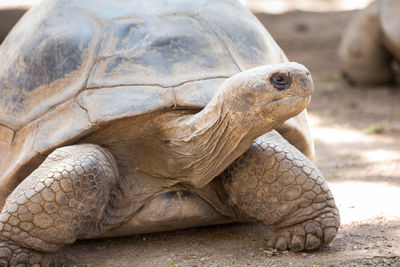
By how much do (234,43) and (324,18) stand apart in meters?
9.01

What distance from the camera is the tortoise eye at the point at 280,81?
86.0 inches

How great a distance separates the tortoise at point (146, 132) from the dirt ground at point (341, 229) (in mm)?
98

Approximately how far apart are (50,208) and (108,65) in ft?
2.51

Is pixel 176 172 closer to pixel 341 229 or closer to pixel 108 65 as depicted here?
pixel 108 65

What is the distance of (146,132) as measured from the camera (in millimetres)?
2707

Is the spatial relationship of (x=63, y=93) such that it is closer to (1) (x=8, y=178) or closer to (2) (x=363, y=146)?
(1) (x=8, y=178)

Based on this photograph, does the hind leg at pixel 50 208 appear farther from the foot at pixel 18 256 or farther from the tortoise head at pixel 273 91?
the tortoise head at pixel 273 91

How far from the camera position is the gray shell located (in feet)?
8.74

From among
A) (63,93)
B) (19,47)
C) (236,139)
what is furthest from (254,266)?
(19,47)

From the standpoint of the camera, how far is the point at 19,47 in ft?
10.2

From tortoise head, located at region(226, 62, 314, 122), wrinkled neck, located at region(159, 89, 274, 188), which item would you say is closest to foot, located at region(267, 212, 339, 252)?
wrinkled neck, located at region(159, 89, 274, 188)

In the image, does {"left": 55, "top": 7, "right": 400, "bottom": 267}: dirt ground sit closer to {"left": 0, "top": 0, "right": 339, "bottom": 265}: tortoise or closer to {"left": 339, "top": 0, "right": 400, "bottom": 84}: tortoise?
{"left": 0, "top": 0, "right": 339, "bottom": 265}: tortoise

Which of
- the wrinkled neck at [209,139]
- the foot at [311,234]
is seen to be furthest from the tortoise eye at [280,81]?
the foot at [311,234]

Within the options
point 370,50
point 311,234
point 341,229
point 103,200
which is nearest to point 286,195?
point 311,234
